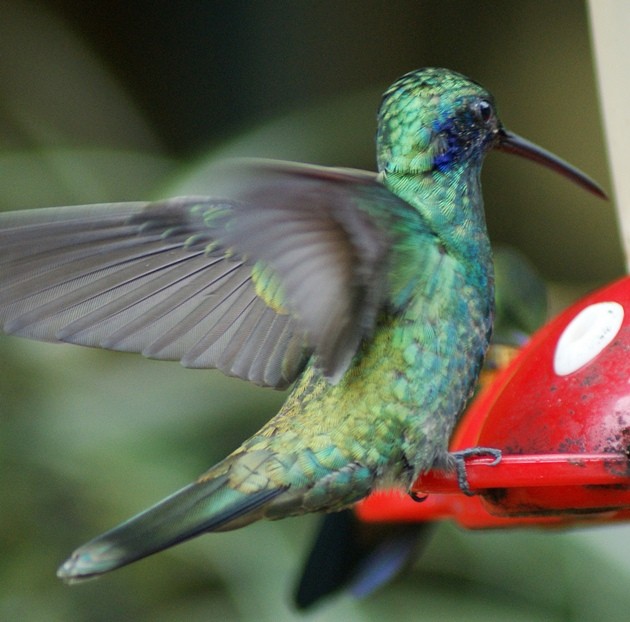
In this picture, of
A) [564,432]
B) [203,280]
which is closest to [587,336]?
[564,432]

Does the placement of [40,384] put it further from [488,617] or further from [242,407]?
[488,617]

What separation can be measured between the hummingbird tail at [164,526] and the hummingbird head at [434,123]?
21.8 inches

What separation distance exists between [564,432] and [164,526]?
535 mm

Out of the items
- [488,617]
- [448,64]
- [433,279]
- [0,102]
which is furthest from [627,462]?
[448,64]

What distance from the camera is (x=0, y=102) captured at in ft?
10.8

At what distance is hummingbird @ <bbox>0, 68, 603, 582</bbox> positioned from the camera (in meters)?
1.38

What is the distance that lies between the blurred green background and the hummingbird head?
0.53m

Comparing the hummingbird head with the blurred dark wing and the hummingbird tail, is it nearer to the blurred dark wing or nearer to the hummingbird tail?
the blurred dark wing

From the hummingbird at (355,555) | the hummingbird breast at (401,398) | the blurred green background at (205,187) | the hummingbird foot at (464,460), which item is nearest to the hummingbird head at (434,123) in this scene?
the hummingbird breast at (401,398)

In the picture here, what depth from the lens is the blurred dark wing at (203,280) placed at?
3.89 ft

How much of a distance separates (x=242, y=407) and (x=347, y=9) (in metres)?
2.01

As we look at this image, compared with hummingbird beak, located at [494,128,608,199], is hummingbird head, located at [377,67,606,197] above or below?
above

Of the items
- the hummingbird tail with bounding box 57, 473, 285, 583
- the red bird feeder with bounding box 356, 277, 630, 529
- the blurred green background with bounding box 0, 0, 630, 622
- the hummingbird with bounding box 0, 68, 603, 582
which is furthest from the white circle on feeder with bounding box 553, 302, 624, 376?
the blurred green background with bounding box 0, 0, 630, 622

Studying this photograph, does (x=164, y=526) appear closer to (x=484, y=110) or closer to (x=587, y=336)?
(x=587, y=336)
